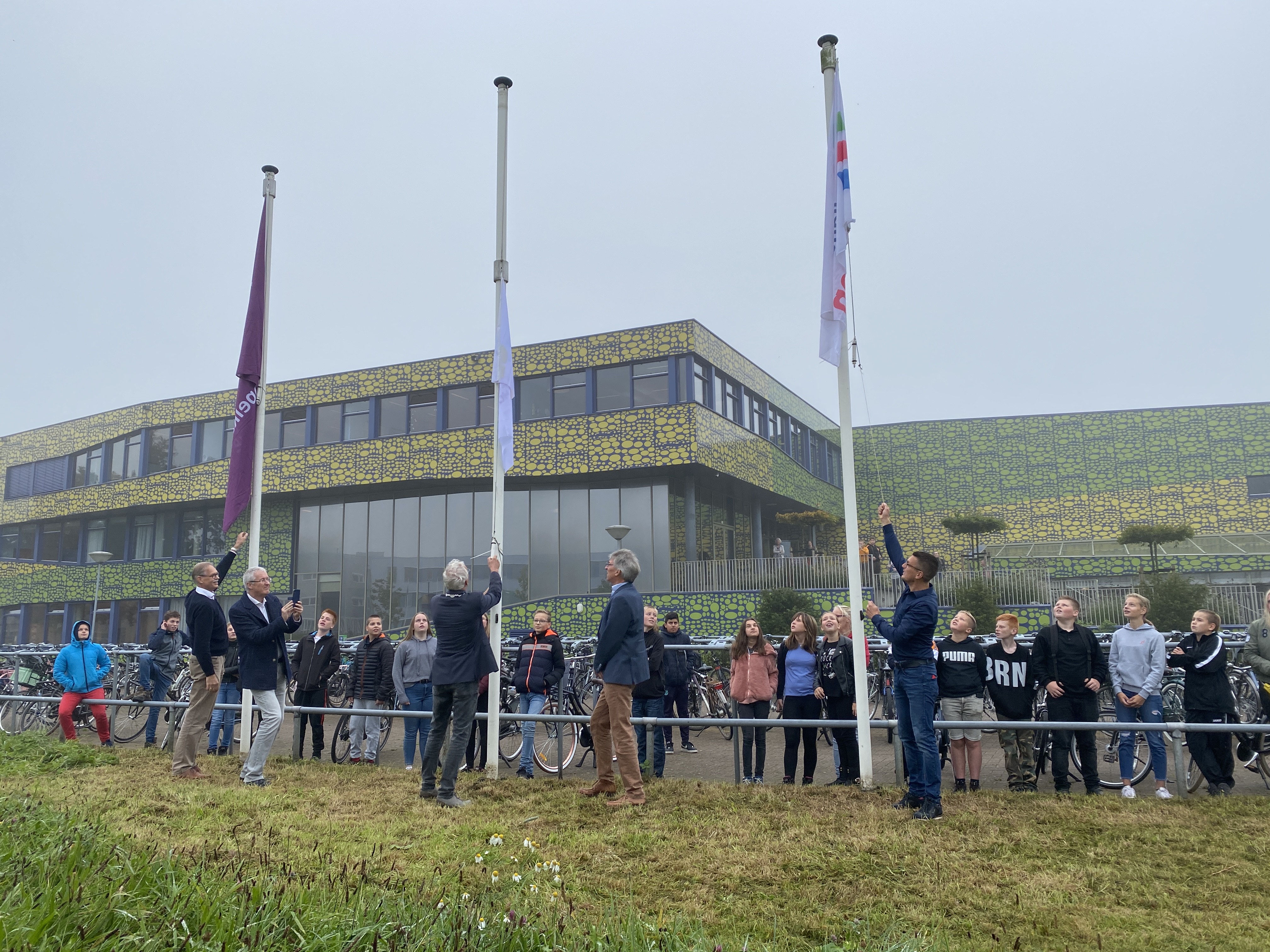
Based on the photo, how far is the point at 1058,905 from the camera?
4473 millimetres

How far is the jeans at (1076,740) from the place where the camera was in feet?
24.6

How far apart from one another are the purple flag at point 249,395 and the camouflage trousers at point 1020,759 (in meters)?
8.24

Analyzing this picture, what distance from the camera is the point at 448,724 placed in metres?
7.25

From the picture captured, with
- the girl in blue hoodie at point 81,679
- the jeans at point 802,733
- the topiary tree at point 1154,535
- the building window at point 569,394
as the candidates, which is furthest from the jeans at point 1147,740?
the topiary tree at point 1154,535

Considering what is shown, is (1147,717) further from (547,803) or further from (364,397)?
(364,397)

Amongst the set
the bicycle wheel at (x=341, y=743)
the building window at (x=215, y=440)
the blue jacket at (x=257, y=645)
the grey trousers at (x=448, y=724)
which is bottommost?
the bicycle wheel at (x=341, y=743)

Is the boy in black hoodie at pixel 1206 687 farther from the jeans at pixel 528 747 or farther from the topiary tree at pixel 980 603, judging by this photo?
the topiary tree at pixel 980 603

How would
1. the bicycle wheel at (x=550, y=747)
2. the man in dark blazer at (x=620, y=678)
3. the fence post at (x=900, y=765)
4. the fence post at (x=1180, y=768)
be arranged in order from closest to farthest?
1. the man in dark blazer at (x=620, y=678)
2. the fence post at (x=1180, y=768)
3. the fence post at (x=900, y=765)
4. the bicycle wheel at (x=550, y=747)

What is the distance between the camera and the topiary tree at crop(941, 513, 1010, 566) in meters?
35.2

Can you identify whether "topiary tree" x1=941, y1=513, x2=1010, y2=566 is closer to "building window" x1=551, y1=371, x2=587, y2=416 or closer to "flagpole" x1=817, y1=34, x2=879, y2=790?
"building window" x1=551, y1=371, x2=587, y2=416

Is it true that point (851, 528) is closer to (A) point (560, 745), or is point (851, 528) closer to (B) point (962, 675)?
(B) point (962, 675)

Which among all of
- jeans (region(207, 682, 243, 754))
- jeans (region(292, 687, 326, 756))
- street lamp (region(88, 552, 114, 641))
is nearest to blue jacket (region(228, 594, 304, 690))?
jeans (region(292, 687, 326, 756))

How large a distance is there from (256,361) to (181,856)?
7108 millimetres

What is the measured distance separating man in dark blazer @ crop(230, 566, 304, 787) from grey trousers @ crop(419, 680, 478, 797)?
1508mm
